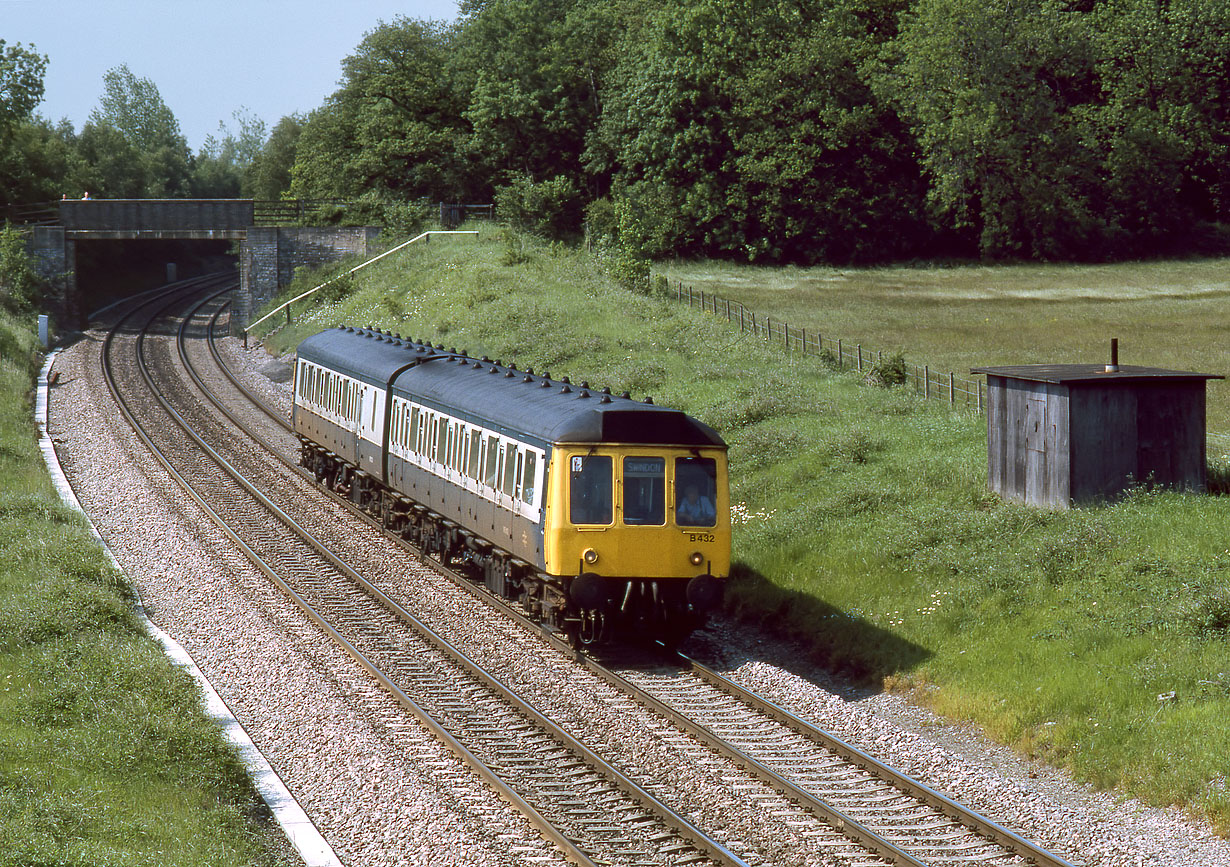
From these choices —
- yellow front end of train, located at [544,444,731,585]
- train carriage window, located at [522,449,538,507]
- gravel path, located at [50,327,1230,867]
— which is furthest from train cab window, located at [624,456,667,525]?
gravel path, located at [50,327,1230,867]

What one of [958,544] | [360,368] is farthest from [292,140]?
[958,544]

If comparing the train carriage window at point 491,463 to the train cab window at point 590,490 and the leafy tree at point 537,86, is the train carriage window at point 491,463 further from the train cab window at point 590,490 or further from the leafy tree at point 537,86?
the leafy tree at point 537,86

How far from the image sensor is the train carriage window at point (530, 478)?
57.2ft

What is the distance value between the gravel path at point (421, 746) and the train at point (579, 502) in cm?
124

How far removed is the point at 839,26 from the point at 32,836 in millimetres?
65947

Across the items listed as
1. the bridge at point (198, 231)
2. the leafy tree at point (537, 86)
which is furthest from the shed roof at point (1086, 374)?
the leafy tree at point (537, 86)

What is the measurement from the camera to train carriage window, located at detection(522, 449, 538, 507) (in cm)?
1742

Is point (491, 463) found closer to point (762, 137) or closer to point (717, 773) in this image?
point (717, 773)

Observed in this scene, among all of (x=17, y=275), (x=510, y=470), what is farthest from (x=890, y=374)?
(x=17, y=275)

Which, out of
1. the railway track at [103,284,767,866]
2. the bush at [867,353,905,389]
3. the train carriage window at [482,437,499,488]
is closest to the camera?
the railway track at [103,284,767,866]

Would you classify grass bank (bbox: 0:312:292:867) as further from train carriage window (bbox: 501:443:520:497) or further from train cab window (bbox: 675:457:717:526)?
train cab window (bbox: 675:457:717:526)

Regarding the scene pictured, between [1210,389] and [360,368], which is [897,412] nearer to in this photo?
[1210,389]

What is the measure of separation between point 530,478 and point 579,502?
1.25m

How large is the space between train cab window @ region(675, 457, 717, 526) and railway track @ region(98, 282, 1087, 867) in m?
1.95
